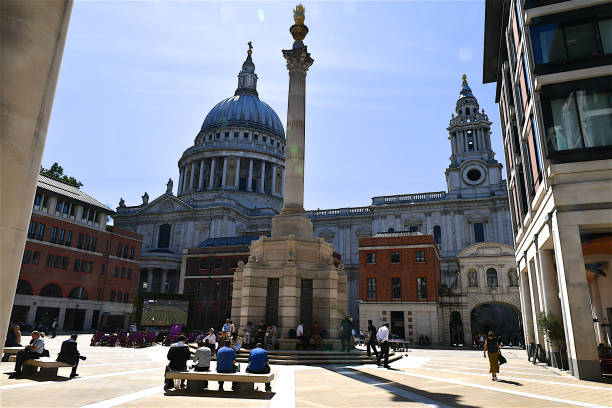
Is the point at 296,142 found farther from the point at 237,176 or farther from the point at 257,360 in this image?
the point at 237,176

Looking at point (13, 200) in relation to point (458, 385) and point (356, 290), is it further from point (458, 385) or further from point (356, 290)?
point (356, 290)

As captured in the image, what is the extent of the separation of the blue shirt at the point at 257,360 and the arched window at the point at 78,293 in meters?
51.9

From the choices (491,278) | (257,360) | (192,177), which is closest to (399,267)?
(491,278)

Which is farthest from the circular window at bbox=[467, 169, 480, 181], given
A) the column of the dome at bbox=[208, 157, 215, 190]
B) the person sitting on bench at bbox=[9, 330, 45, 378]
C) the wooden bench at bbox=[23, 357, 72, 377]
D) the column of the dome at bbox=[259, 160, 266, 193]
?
the wooden bench at bbox=[23, 357, 72, 377]

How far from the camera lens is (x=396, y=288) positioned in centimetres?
4941

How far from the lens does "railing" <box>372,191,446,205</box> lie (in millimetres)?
75438

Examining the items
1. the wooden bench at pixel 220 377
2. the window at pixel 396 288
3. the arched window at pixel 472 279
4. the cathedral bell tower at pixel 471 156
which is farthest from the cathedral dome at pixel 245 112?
the wooden bench at pixel 220 377

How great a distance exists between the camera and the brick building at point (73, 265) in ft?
164

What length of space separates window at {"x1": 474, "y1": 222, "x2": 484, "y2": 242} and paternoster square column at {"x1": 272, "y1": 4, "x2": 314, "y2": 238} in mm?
53705

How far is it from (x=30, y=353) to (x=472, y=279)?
1816 inches

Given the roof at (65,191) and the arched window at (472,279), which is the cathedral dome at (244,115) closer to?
the roof at (65,191)

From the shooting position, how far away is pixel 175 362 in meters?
11.4

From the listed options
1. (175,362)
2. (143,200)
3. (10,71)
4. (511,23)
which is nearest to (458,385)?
(175,362)

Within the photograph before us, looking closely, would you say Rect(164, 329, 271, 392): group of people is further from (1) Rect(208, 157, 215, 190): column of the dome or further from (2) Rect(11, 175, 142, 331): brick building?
(1) Rect(208, 157, 215, 190): column of the dome
